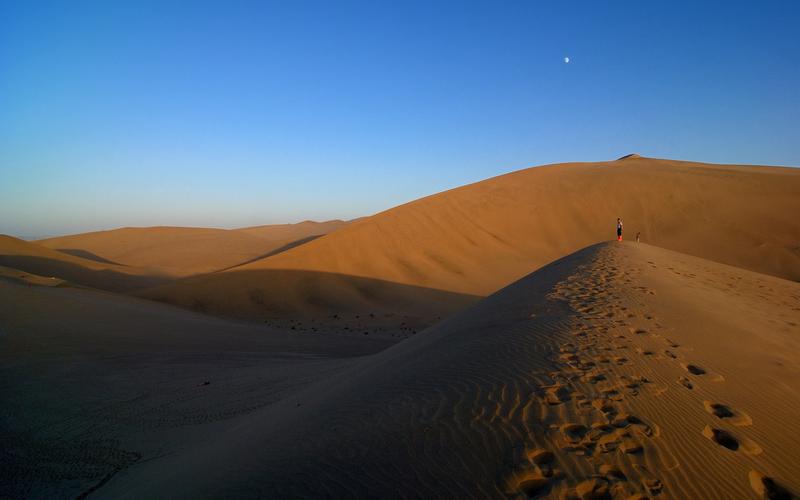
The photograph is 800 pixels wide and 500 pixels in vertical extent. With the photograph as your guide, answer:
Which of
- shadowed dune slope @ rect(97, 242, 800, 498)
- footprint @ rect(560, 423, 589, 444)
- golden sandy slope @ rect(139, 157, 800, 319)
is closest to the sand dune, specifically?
shadowed dune slope @ rect(97, 242, 800, 498)

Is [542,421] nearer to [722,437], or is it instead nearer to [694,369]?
[722,437]

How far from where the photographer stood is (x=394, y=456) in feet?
9.64

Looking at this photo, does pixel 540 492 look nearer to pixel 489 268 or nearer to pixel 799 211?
pixel 489 268

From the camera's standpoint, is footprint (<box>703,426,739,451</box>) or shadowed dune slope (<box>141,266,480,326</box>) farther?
shadowed dune slope (<box>141,266,480,326</box>)

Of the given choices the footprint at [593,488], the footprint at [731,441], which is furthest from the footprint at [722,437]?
the footprint at [593,488]

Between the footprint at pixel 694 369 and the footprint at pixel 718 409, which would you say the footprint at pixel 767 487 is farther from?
the footprint at pixel 694 369

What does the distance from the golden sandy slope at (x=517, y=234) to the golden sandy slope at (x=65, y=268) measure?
832 centimetres

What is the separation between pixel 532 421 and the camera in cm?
301

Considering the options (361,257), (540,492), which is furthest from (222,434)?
(361,257)

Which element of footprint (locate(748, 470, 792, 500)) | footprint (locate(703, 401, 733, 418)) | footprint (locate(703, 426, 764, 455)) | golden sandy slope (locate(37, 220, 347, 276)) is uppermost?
golden sandy slope (locate(37, 220, 347, 276))

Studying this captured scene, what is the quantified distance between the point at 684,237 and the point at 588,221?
5165mm

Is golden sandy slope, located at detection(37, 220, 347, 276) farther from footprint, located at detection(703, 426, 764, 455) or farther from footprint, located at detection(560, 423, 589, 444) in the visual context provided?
footprint, located at detection(703, 426, 764, 455)

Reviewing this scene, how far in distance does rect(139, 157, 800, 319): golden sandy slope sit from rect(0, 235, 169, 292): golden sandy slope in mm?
8319

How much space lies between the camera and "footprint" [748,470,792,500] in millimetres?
2359
